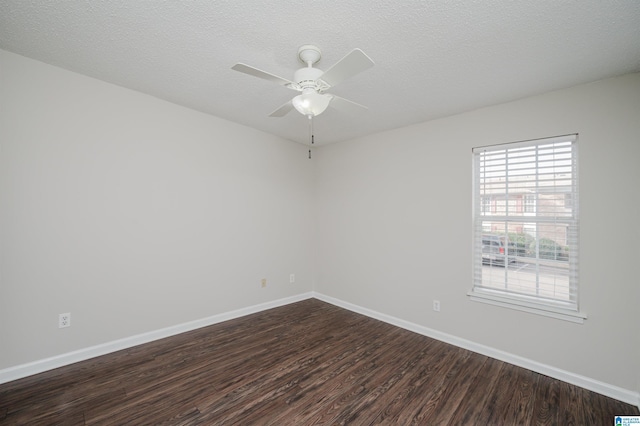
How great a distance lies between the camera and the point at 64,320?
237cm

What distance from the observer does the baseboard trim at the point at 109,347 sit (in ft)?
7.13

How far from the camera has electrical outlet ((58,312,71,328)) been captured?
2354 millimetres

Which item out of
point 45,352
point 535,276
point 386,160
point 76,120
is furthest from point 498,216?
point 45,352

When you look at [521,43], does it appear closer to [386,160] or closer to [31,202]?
[386,160]

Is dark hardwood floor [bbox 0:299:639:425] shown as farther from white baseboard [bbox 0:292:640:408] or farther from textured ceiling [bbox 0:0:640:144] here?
textured ceiling [bbox 0:0:640:144]

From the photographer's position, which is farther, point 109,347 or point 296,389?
point 109,347

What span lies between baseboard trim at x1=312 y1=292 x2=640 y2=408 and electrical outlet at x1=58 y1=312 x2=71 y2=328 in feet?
10.6

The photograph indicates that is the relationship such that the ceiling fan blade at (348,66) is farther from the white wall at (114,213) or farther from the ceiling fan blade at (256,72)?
the white wall at (114,213)

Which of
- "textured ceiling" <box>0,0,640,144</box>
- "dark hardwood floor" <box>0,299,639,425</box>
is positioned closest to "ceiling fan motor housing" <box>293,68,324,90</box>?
"textured ceiling" <box>0,0,640,144</box>

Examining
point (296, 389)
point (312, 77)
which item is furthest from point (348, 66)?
point (296, 389)

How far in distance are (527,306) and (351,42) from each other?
2.81 metres

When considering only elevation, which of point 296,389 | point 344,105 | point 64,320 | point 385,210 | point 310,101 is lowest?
point 296,389

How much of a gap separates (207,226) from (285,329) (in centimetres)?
159

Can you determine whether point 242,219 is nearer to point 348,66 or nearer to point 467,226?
point 348,66
